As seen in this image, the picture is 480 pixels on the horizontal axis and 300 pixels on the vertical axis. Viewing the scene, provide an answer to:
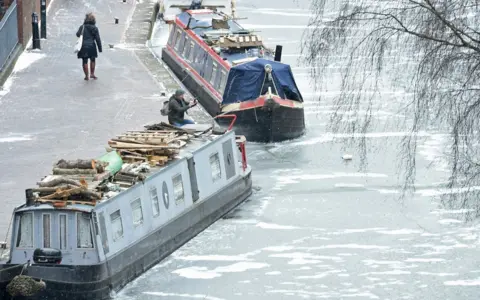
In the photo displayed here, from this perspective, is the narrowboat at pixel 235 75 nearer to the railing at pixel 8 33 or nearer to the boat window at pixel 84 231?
the railing at pixel 8 33

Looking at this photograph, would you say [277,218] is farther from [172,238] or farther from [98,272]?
[98,272]

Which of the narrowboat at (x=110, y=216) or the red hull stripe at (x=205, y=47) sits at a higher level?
the red hull stripe at (x=205, y=47)

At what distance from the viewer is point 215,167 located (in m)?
27.1

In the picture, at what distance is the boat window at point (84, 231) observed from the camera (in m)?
21.5

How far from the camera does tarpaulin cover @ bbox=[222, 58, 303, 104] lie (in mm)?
34812

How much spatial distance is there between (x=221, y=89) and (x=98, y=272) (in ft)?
50.8

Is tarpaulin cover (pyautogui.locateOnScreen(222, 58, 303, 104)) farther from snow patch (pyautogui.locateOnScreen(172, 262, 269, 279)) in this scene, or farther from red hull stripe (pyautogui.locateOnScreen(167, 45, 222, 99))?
snow patch (pyautogui.locateOnScreen(172, 262, 269, 279))

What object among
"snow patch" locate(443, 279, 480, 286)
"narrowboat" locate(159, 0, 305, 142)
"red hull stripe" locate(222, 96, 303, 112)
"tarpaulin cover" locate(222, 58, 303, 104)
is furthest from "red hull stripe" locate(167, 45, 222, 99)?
"snow patch" locate(443, 279, 480, 286)

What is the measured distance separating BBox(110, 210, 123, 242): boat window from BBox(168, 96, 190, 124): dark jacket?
6896 mm

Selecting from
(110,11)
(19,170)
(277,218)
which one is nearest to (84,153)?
(19,170)

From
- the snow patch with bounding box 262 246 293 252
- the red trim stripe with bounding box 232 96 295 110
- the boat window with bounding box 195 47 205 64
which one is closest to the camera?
the snow patch with bounding box 262 246 293 252

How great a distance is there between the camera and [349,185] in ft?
98.7

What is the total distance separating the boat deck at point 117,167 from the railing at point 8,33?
1056 cm

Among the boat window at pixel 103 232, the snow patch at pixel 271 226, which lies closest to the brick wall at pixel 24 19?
the snow patch at pixel 271 226
